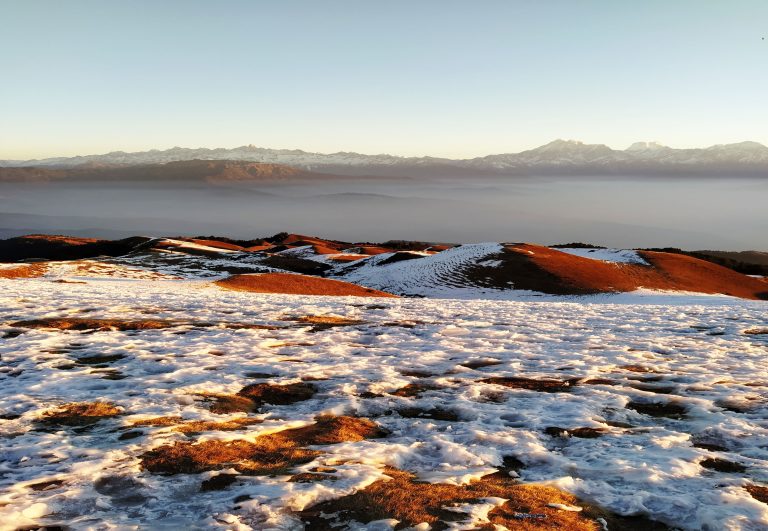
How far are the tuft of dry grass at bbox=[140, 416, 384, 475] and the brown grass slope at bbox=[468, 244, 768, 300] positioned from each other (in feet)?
162

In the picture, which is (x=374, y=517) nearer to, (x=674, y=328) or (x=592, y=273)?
(x=674, y=328)

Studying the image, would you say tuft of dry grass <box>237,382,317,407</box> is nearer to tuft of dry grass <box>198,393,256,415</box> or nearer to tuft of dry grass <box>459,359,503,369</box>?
tuft of dry grass <box>198,393,256,415</box>

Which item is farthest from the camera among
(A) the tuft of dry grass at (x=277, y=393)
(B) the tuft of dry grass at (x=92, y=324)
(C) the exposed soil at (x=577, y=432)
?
(B) the tuft of dry grass at (x=92, y=324)

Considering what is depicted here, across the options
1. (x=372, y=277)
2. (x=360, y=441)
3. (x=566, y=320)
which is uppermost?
(x=360, y=441)

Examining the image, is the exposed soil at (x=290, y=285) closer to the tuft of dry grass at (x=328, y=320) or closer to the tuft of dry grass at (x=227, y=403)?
the tuft of dry grass at (x=328, y=320)

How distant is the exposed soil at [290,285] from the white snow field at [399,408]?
21799 millimetres

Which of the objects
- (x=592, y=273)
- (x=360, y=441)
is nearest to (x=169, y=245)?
(x=592, y=273)

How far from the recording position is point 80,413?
9.92 meters

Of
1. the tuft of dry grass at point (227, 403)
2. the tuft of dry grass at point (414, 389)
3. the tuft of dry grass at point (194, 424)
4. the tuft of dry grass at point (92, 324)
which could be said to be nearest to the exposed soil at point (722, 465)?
the tuft of dry grass at point (414, 389)

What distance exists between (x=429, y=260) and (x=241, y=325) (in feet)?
166

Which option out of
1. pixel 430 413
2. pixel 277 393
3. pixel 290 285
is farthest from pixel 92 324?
pixel 290 285

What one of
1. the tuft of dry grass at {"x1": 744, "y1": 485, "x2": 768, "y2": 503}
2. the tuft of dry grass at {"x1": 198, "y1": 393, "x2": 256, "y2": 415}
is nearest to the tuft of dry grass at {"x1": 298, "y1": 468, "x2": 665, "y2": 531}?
the tuft of dry grass at {"x1": 744, "y1": 485, "x2": 768, "y2": 503}

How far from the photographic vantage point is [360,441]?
8.85m

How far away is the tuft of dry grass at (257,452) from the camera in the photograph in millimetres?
7601
